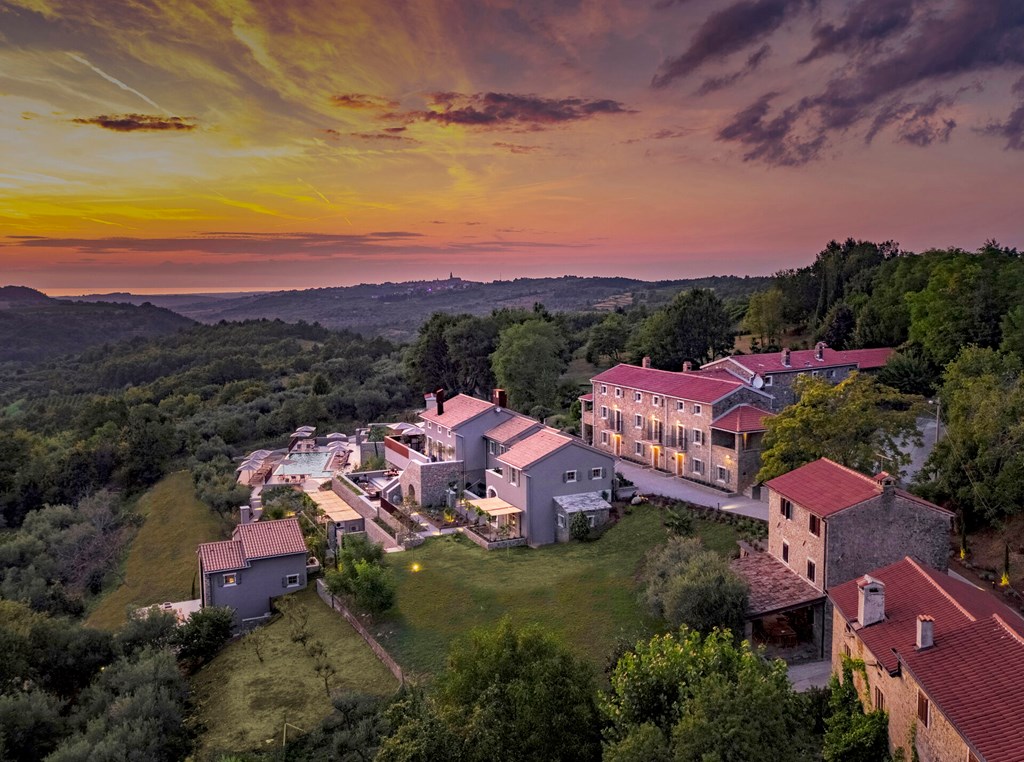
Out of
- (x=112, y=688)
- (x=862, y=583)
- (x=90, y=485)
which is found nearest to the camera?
(x=862, y=583)

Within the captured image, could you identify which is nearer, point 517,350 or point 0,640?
point 0,640

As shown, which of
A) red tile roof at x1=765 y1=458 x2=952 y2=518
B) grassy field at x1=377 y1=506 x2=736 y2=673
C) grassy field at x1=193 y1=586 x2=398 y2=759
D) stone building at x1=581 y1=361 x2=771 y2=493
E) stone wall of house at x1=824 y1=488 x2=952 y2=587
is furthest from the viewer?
stone building at x1=581 y1=361 x2=771 y2=493

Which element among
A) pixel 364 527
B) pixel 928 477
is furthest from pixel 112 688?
pixel 928 477

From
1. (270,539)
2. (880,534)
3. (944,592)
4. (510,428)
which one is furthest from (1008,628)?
(270,539)

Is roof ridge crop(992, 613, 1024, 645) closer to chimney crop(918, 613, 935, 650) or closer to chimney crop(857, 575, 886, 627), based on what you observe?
chimney crop(918, 613, 935, 650)

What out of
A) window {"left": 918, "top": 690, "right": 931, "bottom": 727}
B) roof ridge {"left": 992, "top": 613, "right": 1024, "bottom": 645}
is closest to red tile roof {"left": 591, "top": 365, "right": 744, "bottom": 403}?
roof ridge {"left": 992, "top": 613, "right": 1024, "bottom": 645}

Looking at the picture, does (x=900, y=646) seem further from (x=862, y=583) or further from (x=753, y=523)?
(x=753, y=523)
